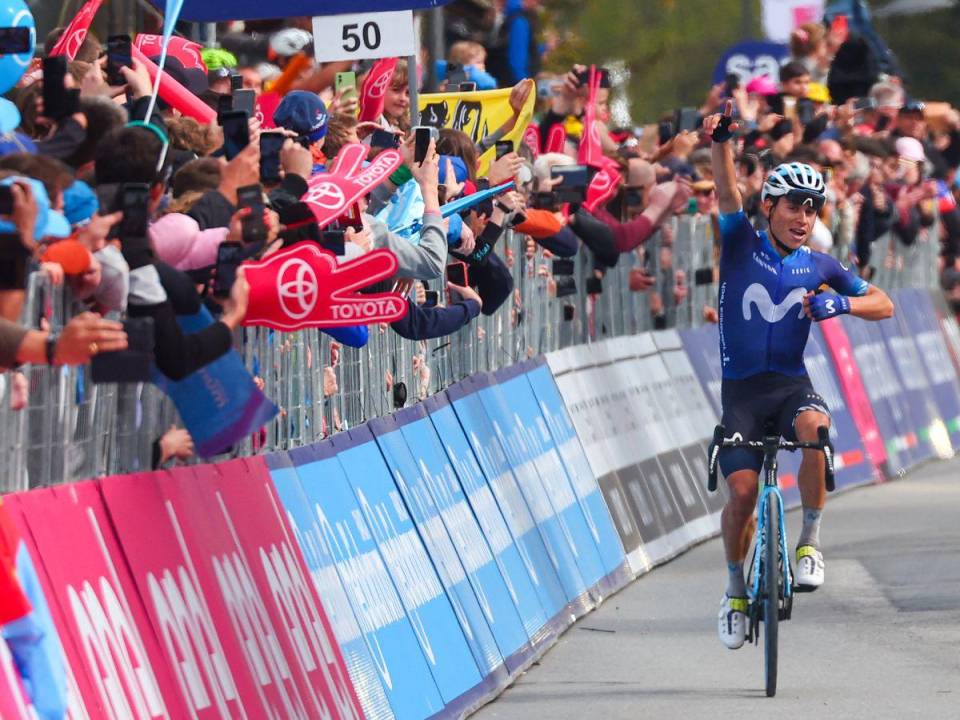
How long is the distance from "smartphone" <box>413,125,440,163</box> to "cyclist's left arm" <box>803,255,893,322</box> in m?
2.09

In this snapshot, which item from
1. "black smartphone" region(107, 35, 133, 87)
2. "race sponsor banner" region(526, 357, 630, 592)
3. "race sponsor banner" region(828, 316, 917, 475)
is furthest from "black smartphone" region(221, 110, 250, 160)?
"race sponsor banner" region(828, 316, 917, 475)

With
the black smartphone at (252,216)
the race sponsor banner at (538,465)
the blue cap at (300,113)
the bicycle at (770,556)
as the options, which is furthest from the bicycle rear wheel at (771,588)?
the black smartphone at (252,216)

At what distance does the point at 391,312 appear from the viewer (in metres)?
9.09

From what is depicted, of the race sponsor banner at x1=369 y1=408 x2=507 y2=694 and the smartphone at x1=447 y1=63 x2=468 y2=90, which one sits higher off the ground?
the smartphone at x1=447 y1=63 x2=468 y2=90

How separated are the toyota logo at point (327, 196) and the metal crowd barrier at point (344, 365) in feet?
1.73

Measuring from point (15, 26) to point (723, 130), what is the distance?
14.8ft

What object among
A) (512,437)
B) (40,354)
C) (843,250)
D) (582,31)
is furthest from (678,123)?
(582,31)

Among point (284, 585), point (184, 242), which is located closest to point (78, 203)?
point (184, 242)

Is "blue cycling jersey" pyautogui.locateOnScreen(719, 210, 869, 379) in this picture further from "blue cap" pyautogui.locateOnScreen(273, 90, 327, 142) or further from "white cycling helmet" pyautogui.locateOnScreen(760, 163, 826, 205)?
"blue cap" pyautogui.locateOnScreen(273, 90, 327, 142)

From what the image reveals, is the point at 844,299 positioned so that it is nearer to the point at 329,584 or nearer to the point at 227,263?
the point at 329,584

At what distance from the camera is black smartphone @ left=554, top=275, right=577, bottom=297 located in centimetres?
1658

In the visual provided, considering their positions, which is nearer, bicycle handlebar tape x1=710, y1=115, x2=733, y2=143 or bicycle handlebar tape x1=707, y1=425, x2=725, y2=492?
bicycle handlebar tape x1=710, y1=115, x2=733, y2=143

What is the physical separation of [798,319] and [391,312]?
376cm

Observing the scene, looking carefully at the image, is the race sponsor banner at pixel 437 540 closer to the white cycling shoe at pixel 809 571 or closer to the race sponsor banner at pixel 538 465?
the white cycling shoe at pixel 809 571
